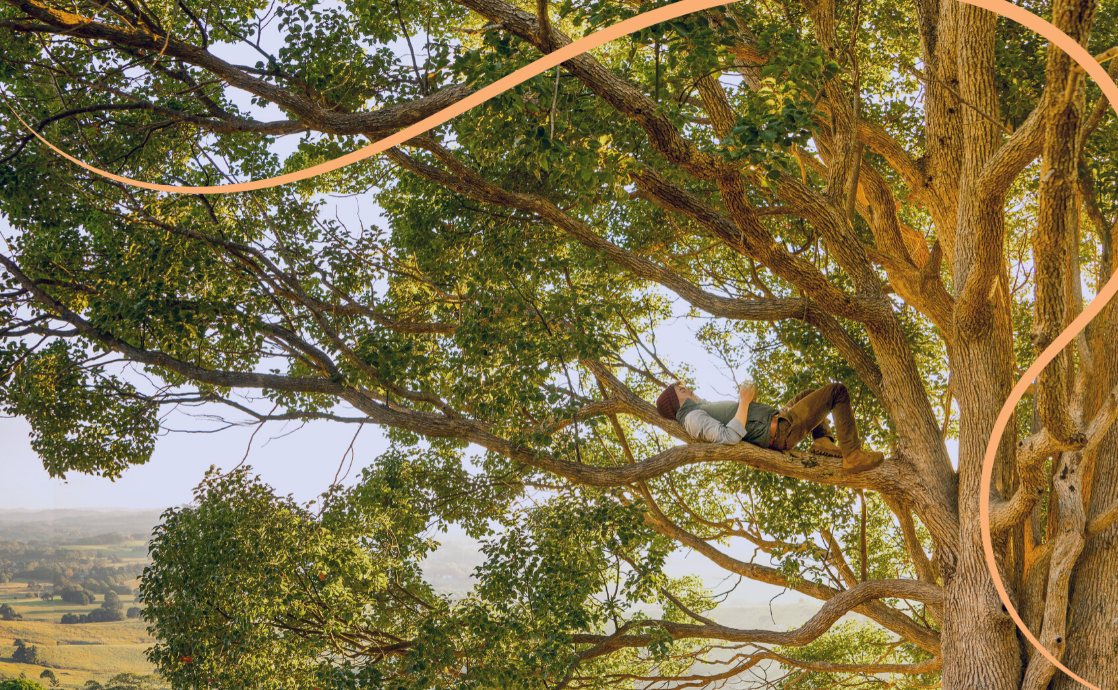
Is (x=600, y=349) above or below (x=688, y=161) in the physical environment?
below

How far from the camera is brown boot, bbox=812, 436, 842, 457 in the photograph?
19.1 feet

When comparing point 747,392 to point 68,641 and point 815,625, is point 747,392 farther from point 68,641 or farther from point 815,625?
point 68,641

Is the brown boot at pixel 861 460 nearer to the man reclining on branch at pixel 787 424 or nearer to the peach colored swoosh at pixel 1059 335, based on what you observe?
the man reclining on branch at pixel 787 424

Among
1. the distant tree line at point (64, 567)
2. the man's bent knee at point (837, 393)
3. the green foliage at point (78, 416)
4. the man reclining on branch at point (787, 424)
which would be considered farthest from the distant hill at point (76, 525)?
the man's bent knee at point (837, 393)

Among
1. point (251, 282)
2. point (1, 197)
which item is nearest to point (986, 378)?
point (251, 282)

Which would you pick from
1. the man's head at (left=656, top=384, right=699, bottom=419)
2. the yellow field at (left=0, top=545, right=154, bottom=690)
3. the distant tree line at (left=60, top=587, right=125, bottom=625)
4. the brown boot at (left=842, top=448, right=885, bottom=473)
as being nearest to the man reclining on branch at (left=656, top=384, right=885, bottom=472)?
the brown boot at (left=842, top=448, right=885, bottom=473)

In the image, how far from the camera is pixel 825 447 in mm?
5863

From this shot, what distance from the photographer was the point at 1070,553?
4.61m

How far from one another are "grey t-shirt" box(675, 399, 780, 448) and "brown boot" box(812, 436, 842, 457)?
0.53 metres

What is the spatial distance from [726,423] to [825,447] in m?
0.89

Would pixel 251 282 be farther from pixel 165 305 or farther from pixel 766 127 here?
pixel 766 127

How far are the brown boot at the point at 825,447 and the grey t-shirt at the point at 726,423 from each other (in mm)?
531

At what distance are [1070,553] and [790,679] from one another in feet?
13.9

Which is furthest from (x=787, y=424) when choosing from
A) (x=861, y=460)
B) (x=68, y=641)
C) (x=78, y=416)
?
(x=68, y=641)
